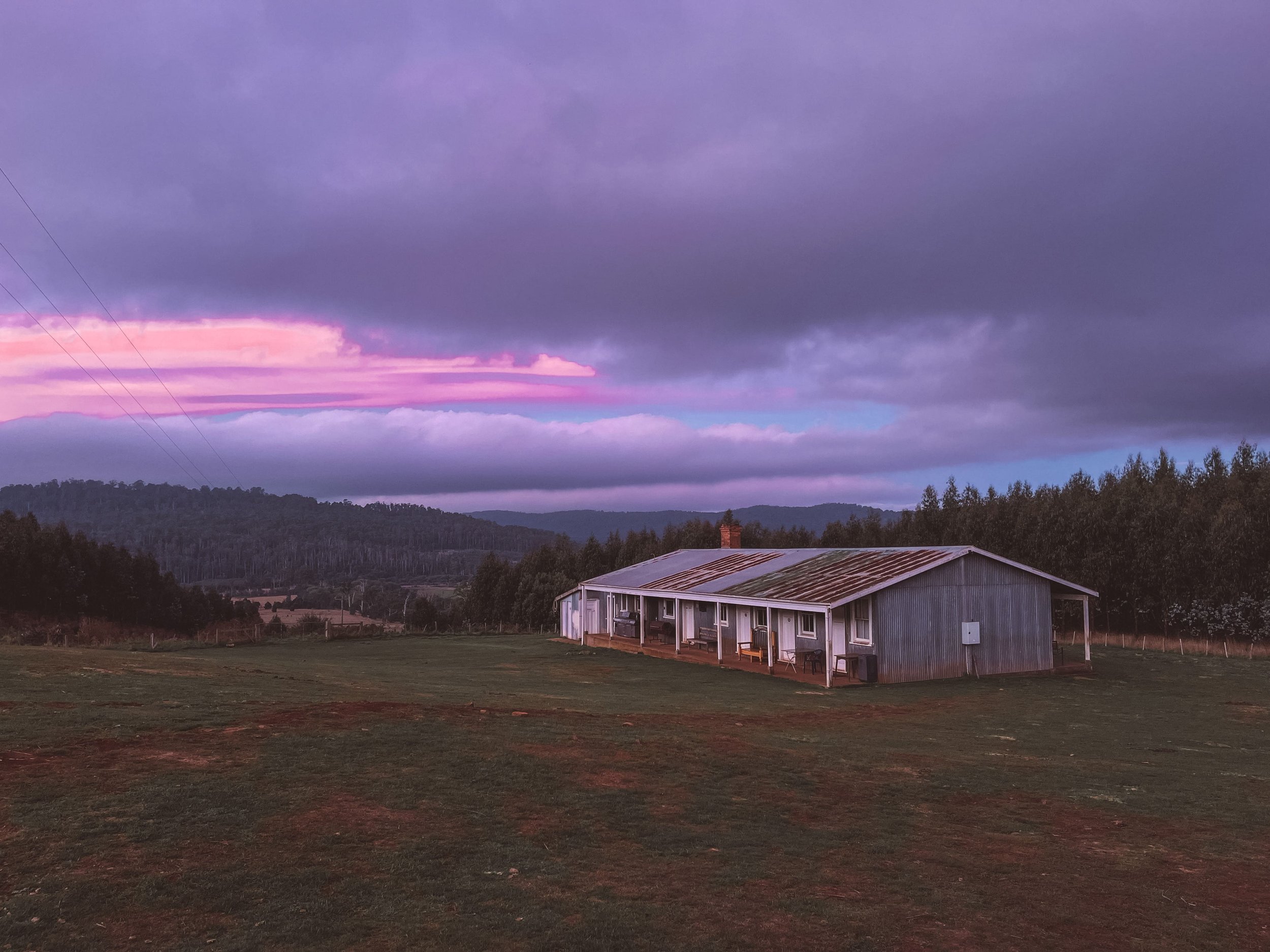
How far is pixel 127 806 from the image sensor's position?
10.1 metres

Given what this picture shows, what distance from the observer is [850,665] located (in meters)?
31.1

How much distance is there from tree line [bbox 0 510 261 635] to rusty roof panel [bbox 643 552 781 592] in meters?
41.9

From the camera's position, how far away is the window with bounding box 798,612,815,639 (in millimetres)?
34531

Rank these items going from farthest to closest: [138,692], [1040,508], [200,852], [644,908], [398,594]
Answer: [398,594] → [1040,508] → [138,692] → [200,852] → [644,908]

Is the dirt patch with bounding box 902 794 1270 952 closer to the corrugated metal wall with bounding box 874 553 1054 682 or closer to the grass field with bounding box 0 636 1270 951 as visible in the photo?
the grass field with bounding box 0 636 1270 951

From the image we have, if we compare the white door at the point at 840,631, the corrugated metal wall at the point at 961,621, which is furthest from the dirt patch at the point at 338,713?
the corrugated metal wall at the point at 961,621

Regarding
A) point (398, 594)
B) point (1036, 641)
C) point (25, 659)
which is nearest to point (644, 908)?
point (25, 659)

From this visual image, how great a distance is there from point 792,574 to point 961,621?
25.5 ft

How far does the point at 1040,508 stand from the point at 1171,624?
10063mm

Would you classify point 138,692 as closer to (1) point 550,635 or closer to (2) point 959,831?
(2) point 959,831

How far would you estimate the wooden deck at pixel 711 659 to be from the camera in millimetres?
31266

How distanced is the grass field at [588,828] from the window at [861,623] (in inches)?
405

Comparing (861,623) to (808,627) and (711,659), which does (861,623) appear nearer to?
(808,627)

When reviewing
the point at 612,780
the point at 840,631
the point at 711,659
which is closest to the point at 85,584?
the point at 711,659
